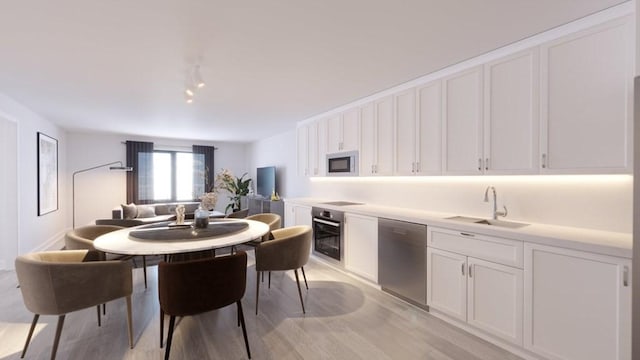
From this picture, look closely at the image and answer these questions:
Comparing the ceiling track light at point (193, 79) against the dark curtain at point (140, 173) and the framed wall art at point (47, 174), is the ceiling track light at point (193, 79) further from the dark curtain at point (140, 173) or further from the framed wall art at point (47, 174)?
the dark curtain at point (140, 173)

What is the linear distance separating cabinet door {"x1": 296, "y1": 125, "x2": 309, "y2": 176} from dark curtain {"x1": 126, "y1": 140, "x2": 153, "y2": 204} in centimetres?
436

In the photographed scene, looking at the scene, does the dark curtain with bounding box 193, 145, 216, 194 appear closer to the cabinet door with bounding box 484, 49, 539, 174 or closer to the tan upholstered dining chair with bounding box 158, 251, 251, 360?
the tan upholstered dining chair with bounding box 158, 251, 251, 360

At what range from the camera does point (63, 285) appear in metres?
1.94

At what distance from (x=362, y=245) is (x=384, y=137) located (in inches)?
55.0

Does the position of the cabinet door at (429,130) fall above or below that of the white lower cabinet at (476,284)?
above

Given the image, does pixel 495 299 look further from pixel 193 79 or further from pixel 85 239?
pixel 85 239

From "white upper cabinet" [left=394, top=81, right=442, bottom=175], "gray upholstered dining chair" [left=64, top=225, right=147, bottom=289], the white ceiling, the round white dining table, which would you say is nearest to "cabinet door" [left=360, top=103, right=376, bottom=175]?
the white ceiling

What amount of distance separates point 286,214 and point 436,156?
303 cm

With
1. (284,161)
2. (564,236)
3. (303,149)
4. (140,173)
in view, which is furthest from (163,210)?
(564,236)

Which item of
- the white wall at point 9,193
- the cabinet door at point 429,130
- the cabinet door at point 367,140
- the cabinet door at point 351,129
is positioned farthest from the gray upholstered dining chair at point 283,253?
the white wall at point 9,193

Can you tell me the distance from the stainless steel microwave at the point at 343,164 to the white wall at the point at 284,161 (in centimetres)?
130

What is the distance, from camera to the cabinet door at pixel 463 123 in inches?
103

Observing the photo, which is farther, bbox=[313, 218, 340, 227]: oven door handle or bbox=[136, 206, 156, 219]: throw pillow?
bbox=[136, 206, 156, 219]: throw pillow

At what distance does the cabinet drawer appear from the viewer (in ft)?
6.92
